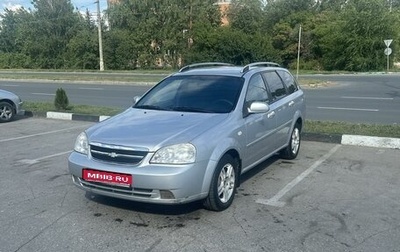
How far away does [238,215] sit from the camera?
14.3ft

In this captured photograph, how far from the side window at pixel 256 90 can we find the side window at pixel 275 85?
23cm

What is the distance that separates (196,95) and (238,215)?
5.64ft

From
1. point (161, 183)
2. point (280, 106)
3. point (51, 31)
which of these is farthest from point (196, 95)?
point (51, 31)

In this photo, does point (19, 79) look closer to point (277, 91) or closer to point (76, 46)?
point (76, 46)

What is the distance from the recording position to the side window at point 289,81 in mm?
6680

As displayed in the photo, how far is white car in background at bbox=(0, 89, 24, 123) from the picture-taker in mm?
11273

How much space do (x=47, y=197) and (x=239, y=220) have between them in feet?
7.98

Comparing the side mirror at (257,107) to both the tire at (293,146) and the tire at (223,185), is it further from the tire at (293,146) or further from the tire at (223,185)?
the tire at (293,146)

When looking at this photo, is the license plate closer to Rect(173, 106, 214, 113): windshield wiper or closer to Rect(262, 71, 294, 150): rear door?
Rect(173, 106, 214, 113): windshield wiper

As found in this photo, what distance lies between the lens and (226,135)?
447cm

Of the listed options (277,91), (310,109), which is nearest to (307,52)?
(310,109)

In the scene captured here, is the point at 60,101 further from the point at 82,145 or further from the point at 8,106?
the point at 82,145

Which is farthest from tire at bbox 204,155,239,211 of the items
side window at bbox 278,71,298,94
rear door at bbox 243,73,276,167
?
side window at bbox 278,71,298,94

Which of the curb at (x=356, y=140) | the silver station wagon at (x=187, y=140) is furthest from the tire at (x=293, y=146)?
the curb at (x=356, y=140)
